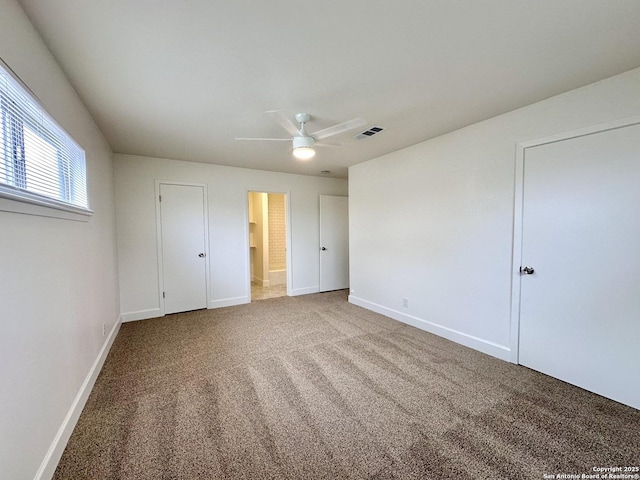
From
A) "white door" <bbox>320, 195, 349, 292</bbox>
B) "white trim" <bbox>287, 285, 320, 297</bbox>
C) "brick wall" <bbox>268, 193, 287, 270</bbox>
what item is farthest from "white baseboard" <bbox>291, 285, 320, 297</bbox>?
"brick wall" <bbox>268, 193, 287, 270</bbox>

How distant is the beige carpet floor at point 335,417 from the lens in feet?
4.96

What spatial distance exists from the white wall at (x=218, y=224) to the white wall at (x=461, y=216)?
1534 millimetres

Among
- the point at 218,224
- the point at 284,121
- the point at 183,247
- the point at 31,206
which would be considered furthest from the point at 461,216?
the point at 183,247

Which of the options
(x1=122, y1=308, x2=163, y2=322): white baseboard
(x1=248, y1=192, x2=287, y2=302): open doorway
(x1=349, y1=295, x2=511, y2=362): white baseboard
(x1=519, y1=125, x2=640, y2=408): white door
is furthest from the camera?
(x1=248, y1=192, x2=287, y2=302): open doorway

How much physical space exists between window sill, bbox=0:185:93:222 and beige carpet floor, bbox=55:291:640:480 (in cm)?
144

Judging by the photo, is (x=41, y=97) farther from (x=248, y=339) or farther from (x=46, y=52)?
(x=248, y=339)

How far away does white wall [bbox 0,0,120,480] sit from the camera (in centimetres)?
118

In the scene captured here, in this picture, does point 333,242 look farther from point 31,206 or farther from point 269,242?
point 31,206

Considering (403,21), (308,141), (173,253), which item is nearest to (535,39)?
(403,21)

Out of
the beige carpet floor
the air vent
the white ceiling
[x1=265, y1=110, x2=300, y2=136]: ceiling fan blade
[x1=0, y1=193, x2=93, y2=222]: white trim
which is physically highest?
the white ceiling

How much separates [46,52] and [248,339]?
2965 millimetres

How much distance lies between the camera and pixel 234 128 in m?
2.88

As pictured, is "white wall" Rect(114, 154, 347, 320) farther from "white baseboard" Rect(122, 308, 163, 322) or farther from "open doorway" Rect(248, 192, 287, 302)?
"open doorway" Rect(248, 192, 287, 302)

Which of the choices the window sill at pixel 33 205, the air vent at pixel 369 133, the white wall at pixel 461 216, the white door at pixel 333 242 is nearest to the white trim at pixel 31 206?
the window sill at pixel 33 205
